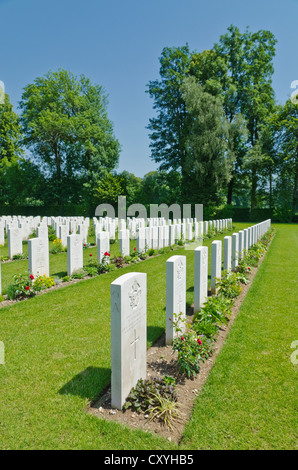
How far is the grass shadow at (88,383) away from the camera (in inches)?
128

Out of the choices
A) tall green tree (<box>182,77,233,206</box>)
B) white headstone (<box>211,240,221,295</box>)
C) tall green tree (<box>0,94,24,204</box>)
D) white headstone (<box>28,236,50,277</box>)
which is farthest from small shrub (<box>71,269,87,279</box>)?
tall green tree (<box>0,94,24,204</box>)

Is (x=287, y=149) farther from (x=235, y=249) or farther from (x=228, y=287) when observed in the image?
(x=228, y=287)

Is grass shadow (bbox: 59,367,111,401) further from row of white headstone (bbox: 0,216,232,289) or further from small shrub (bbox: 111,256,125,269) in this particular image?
small shrub (bbox: 111,256,125,269)

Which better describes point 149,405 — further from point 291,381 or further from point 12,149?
point 12,149

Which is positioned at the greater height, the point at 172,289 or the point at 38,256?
the point at 38,256

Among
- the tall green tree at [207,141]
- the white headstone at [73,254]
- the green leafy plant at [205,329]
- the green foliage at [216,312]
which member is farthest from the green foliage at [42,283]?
the tall green tree at [207,141]

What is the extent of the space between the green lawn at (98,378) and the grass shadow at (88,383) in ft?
0.04

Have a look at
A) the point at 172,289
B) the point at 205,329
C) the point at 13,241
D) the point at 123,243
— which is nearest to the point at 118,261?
the point at 123,243

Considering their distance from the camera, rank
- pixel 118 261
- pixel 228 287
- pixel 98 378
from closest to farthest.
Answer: pixel 98 378
pixel 228 287
pixel 118 261

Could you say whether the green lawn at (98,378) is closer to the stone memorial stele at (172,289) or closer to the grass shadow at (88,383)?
the grass shadow at (88,383)

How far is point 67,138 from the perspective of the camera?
122 feet

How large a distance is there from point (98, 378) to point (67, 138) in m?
37.6

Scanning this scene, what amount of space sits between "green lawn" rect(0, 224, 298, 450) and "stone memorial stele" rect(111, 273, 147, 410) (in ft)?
1.24
